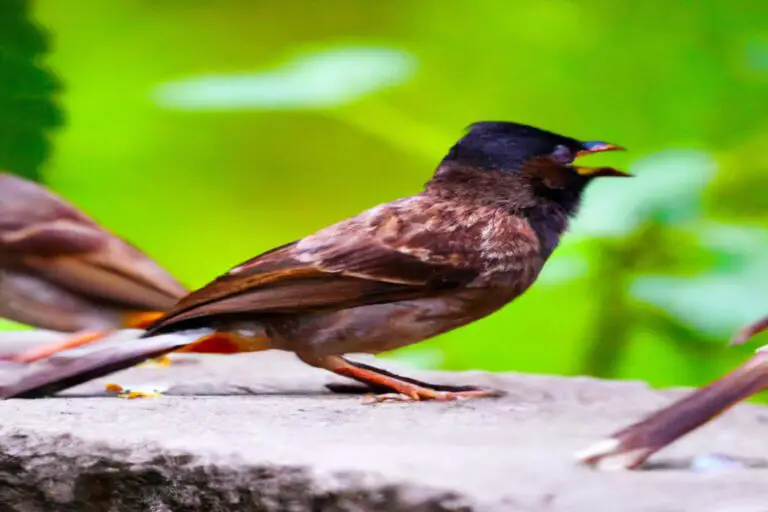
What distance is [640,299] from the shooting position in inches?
146

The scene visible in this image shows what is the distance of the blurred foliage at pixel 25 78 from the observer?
399cm

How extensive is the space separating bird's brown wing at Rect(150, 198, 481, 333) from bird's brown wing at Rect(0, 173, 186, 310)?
1047mm

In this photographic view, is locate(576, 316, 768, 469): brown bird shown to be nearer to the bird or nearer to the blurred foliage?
the bird

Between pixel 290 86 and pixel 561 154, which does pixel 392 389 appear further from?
pixel 290 86

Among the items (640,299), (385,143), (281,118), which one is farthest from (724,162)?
(281,118)

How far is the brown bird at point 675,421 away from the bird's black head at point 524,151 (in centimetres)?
102

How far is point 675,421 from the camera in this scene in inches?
59.7

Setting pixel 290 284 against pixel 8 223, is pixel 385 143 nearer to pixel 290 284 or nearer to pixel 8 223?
pixel 8 223

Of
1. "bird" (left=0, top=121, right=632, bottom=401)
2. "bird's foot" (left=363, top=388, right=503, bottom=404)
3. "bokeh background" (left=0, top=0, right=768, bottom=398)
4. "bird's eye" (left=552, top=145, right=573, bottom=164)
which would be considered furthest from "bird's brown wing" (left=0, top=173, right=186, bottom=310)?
"bird's eye" (left=552, top=145, right=573, bottom=164)

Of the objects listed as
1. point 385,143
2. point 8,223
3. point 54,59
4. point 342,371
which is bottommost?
point 342,371

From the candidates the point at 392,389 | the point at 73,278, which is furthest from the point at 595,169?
the point at 73,278

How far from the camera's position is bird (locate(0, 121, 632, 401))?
7.64 ft

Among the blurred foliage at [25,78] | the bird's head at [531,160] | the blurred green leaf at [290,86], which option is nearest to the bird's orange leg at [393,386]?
the bird's head at [531,160]

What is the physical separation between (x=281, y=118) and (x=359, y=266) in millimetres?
1698
